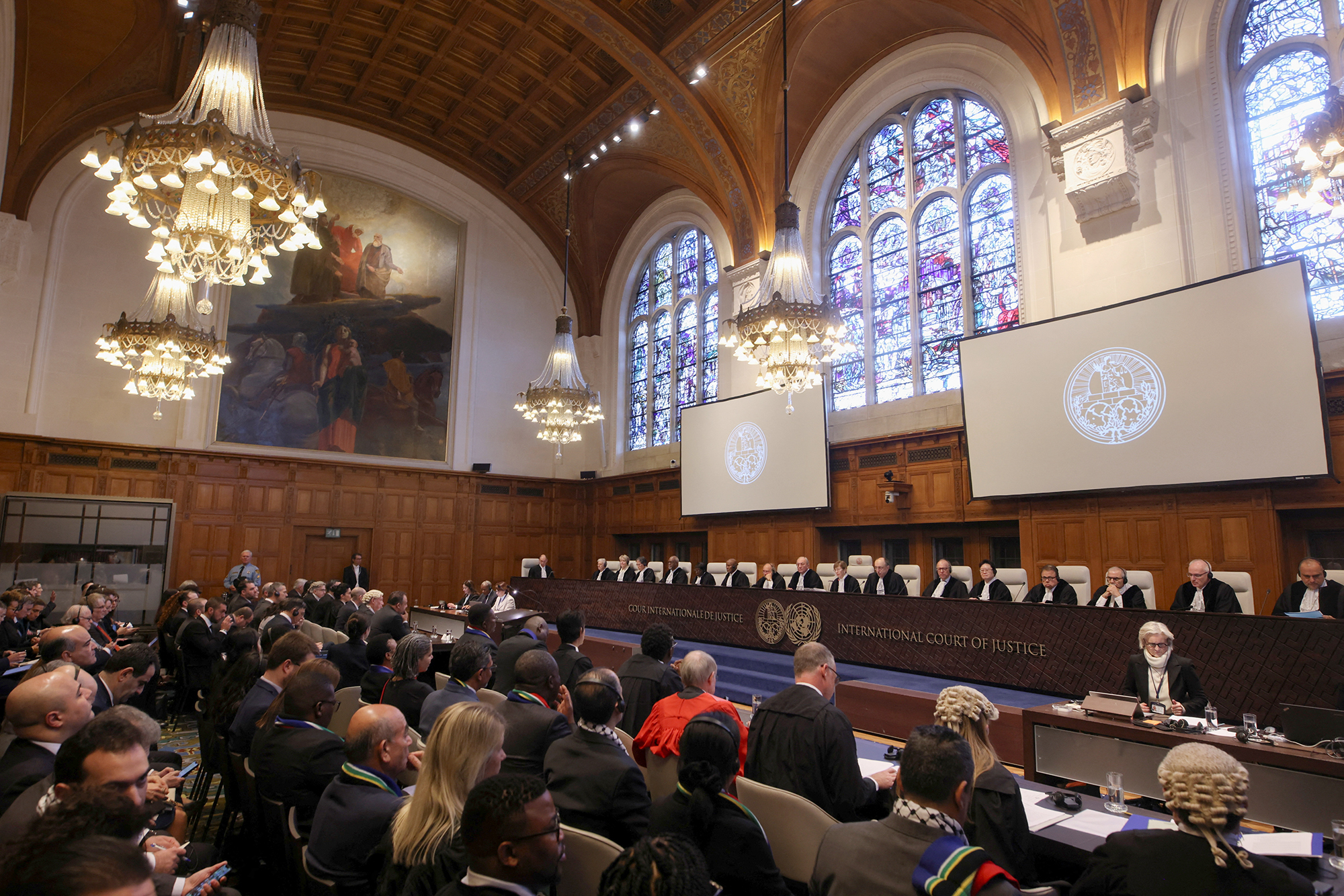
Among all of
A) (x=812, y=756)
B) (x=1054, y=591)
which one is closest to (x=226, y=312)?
(x=1054, y=591)

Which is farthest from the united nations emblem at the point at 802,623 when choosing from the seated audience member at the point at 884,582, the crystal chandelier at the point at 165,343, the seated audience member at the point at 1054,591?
the crystal chandelier at the point at 165,343

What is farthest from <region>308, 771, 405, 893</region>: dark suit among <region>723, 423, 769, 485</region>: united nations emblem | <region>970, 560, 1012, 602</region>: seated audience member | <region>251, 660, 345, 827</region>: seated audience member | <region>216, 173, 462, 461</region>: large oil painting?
<region>216, 173, 462, 461</region>: large oil painting

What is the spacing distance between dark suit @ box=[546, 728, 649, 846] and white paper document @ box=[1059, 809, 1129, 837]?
59.1 inches

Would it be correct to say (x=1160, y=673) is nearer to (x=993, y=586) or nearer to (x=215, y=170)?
(x=993, y=586)

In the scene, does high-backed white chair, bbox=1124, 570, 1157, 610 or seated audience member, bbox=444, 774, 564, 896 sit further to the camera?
high-backed white chair, bbox=1124, 570, 1157, 610

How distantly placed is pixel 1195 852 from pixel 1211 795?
0.14 meters

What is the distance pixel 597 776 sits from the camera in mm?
2441

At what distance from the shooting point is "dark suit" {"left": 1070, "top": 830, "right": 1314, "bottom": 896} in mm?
1679

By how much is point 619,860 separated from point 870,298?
11272 millimetres

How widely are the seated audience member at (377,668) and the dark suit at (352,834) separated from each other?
2.28m

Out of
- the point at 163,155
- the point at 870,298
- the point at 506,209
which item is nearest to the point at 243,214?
the point at 163,155

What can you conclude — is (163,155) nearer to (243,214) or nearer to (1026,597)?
(243,214)

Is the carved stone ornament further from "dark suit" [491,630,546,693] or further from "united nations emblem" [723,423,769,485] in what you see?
"dark suit" [491,630,546,693]

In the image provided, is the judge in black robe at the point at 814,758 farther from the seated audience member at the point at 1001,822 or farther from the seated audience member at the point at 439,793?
the seated audience member at the point at 439,793
